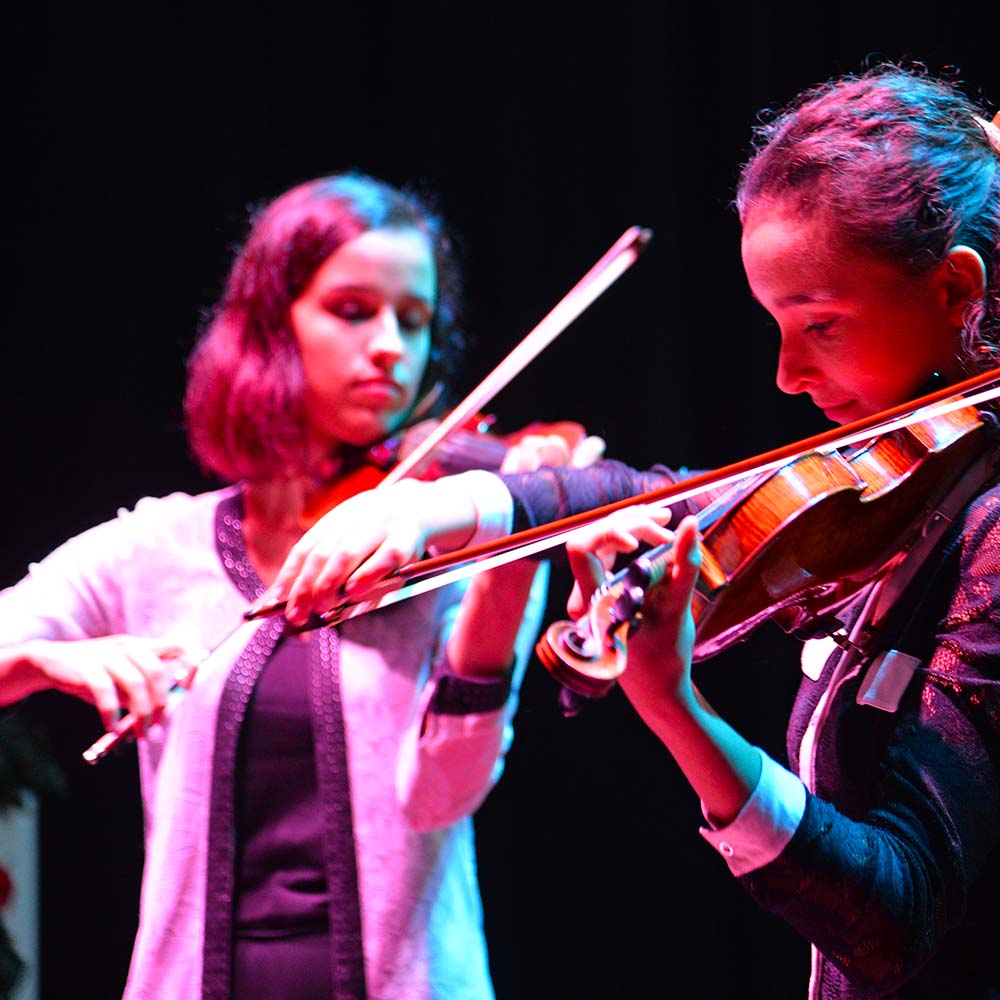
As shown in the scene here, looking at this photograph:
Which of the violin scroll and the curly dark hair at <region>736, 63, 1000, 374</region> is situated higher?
the curly dark hair at <region>736, 63, 1000, 374</region>

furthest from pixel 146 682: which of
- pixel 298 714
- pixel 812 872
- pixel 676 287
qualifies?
pixel 676 287

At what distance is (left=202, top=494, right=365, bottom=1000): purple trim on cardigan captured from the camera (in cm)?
108

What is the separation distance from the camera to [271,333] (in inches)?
55.3

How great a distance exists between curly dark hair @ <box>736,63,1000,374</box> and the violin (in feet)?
0.25

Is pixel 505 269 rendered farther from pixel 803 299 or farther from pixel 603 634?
pixel 603 634

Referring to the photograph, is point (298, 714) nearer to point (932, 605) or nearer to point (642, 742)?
point (932, 605)

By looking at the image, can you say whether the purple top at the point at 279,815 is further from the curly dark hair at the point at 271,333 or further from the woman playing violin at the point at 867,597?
the woman playing violin at the point at 867,597

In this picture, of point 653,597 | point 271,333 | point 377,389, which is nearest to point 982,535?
point 653,597

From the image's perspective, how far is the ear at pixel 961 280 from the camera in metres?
0.80

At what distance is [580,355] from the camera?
1989 millimetres

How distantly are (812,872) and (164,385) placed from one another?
1.83m

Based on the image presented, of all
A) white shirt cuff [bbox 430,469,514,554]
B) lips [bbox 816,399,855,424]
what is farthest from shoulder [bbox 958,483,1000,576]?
white shirt cuff [bbox 430,469,514,554]

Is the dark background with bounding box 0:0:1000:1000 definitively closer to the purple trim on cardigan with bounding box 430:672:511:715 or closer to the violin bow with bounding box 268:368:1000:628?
the purple trim on cardigan with bounding box 430:672:511:715

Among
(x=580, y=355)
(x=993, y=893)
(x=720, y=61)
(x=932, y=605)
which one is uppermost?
(x=720, y=61)
